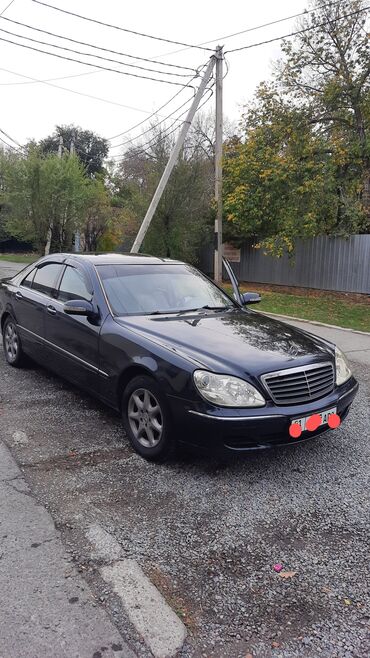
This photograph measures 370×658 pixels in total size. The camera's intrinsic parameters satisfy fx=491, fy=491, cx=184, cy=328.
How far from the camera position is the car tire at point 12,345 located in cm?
595

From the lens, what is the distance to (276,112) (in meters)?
14.8

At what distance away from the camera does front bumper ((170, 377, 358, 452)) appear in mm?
3207

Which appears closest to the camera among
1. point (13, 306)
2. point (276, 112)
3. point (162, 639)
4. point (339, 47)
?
point (162, 639)

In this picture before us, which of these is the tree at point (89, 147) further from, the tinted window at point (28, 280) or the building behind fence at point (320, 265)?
the tinted window at point (28, 280)

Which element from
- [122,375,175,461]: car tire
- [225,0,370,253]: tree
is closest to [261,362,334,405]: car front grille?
[122,375,175,461]: car tire

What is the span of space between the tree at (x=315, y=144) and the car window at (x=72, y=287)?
1047cm

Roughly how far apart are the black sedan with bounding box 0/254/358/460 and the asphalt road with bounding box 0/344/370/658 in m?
0.31

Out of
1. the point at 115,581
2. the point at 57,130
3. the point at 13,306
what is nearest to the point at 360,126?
the point at 13,306

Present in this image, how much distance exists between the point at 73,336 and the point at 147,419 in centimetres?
134

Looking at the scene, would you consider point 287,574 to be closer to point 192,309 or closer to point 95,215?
point 192,309

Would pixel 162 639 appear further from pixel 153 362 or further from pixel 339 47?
pixel 339 47

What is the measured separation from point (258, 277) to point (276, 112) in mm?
6216

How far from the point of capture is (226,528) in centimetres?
288

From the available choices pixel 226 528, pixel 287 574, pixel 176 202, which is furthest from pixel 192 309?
pixel 176 202
